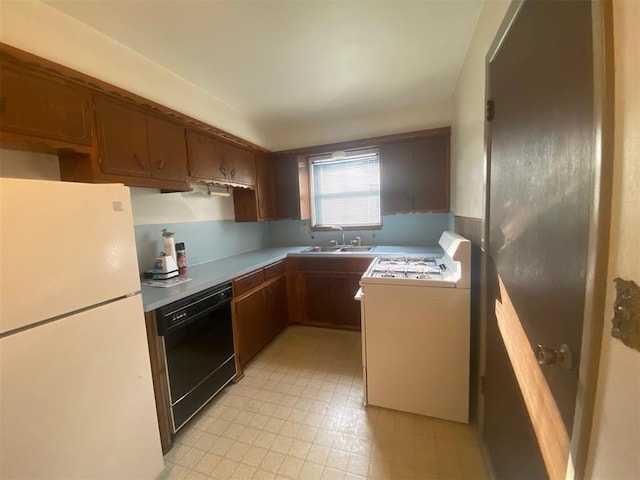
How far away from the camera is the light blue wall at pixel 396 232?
2.94m

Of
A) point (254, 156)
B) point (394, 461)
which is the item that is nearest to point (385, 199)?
point (254, 156)

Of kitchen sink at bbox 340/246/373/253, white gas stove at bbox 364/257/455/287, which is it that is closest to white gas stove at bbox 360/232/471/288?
white gas stove at bbox 364/257/455/287

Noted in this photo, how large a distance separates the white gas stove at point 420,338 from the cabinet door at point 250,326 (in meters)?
A: 1.06

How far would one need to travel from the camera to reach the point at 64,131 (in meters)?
1.30

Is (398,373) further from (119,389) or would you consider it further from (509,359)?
(119,389)

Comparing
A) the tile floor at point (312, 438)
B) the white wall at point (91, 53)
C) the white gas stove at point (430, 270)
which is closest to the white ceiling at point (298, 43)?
the white wall at point (91, 53)

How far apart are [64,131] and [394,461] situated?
2.48 metres

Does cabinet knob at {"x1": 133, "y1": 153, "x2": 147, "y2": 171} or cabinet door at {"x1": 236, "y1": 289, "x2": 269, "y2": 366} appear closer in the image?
cabinet knob at {"x1": 133, "y1": 153, "x2": 147, "y2": 171}

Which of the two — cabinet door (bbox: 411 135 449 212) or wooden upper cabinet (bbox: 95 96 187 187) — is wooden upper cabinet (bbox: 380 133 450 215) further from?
wooden upper cabinet (bbox: 95 96 187 187)

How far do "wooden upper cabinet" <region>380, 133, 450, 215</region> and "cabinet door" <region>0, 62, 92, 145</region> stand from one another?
2.52 meters

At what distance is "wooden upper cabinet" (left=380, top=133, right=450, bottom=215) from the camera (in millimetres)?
2654

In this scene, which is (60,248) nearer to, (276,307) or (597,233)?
(597,233)

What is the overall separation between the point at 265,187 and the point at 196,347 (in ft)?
6.61

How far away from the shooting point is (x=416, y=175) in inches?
108
